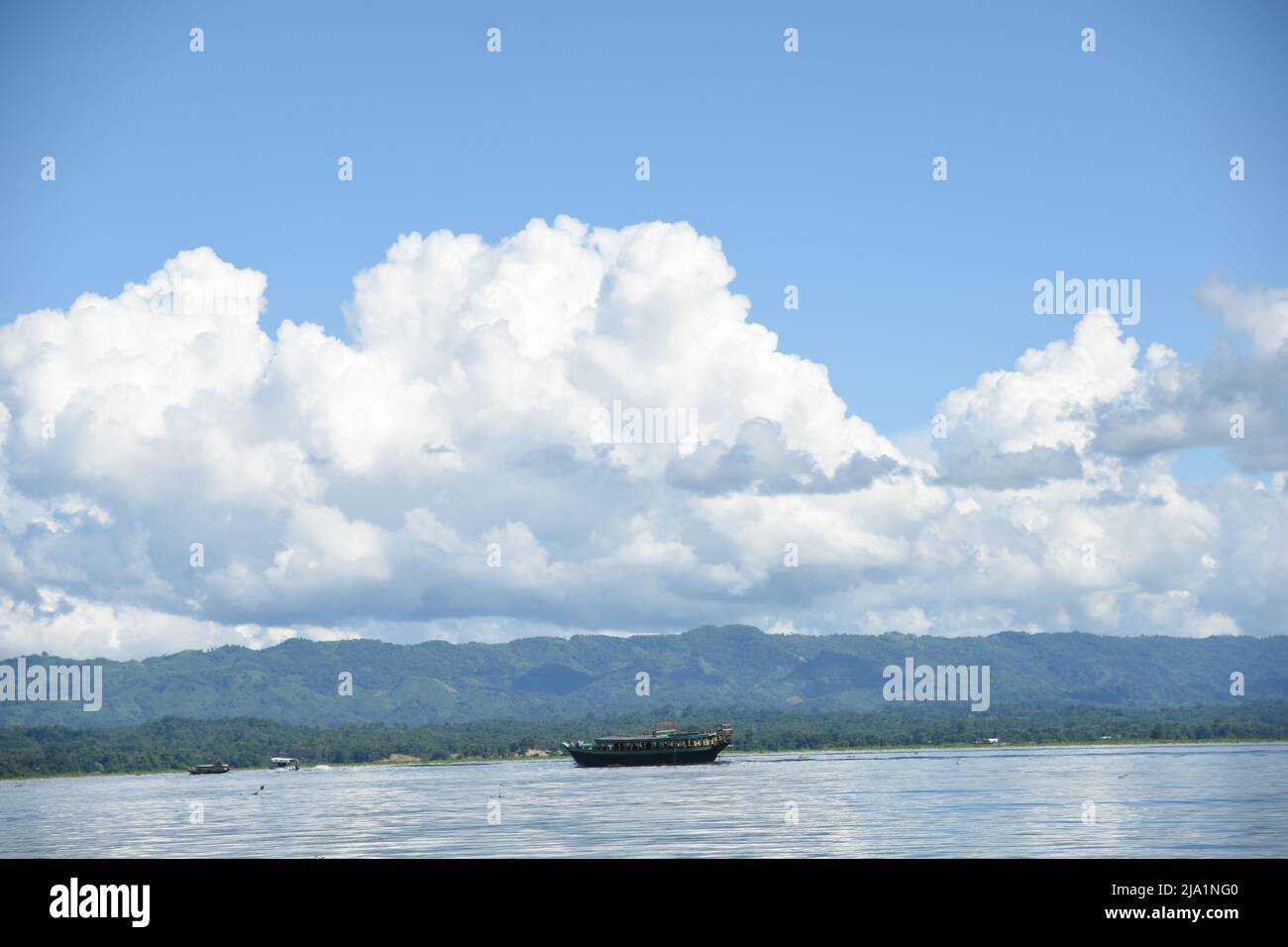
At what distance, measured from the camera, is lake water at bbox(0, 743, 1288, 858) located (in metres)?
79.9

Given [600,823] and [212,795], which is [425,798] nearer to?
[212,795]

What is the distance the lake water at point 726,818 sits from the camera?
79.9 meters

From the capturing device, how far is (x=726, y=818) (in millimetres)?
102562

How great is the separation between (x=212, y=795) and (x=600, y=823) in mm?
98150

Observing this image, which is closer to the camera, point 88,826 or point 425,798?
point 88,826
